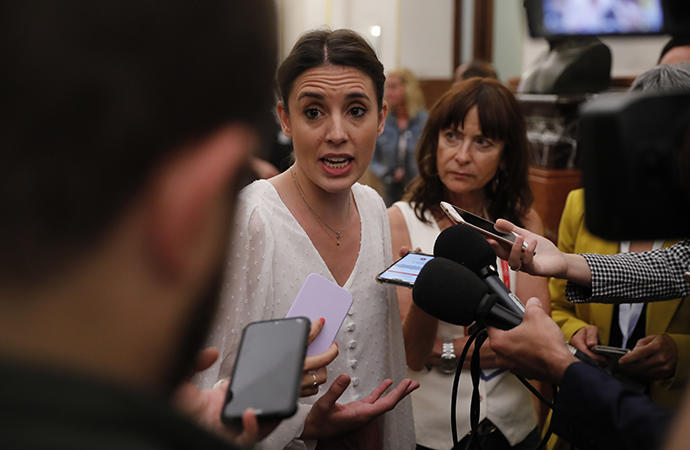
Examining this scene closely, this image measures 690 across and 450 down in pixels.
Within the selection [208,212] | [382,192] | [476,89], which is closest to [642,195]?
[208,212]

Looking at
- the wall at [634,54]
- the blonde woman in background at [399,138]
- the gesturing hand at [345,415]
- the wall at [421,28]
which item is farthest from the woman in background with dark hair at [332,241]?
the wall at [421,28]

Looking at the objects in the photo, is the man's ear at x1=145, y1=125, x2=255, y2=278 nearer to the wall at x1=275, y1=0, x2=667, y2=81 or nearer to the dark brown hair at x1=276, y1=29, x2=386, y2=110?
the dark brown hair at x1=276, y1=29, x2=386, y2=110

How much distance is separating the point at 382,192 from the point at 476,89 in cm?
266

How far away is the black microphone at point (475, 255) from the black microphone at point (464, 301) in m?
0.03

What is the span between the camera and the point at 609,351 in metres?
1.57

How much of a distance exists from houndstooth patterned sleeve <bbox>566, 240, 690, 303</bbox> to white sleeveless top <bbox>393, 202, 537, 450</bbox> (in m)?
0.38

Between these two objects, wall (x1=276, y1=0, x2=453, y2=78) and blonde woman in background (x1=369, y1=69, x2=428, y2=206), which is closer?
blonde woman in background (x1=369, y1=69, x2=428, y2=206)

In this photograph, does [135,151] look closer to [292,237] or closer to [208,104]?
[208,104]

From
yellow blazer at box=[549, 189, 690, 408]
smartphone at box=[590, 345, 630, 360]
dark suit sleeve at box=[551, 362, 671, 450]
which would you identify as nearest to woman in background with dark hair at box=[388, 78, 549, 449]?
yellow blazer at box=[549, 189, 690, 408]

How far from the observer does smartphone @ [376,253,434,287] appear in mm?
1324

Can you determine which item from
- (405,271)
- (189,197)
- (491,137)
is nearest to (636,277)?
(405,271)

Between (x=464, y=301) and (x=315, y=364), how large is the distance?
28 centimetres

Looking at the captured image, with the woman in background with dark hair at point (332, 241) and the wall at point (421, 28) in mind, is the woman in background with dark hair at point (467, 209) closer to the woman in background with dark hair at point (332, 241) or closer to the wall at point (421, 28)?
the woman in background with dark hair at point (332, 241)

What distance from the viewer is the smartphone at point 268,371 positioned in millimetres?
810
